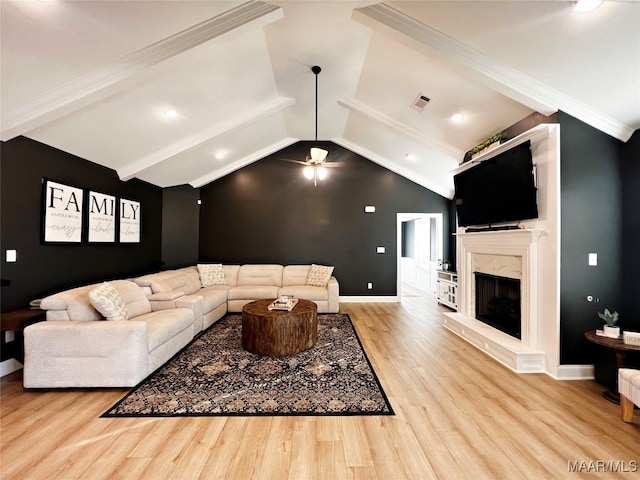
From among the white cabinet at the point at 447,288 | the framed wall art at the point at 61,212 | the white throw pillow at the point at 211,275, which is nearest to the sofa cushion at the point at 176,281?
the white throw pillow at the point at 211,275

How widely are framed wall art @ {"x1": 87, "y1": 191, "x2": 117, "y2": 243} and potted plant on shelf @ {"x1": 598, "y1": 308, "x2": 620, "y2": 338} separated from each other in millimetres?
6062

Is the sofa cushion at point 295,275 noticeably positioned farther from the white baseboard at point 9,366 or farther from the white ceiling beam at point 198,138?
the white baseboard at point 9,366

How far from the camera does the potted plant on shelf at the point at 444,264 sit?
662 cm

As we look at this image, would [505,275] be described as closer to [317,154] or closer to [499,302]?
[499,302]

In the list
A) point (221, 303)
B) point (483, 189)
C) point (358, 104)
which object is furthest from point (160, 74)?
point (483, 189)

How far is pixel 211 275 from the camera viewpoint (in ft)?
19.6

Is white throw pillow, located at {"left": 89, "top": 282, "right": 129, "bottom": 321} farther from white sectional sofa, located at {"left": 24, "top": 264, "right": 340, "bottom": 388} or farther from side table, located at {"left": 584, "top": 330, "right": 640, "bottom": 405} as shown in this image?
side table, located at {"left": 584, "top": 330, "right": 640, "bottom": 405}

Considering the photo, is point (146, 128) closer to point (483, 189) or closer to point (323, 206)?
point (323, 206)

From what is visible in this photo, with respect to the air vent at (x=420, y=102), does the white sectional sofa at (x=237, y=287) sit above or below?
below

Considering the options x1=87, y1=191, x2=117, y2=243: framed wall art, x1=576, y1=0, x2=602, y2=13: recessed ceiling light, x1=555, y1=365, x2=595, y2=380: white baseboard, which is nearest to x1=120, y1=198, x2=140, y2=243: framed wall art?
x1=87, y1=191, x2=117, y2=243: framed wall art

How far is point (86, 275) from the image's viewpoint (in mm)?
3984

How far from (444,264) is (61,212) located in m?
6.86

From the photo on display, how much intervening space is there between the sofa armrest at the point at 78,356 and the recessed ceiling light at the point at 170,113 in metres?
2.66

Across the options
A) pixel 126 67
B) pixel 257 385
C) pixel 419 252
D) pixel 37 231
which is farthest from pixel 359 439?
pixel 419 252
